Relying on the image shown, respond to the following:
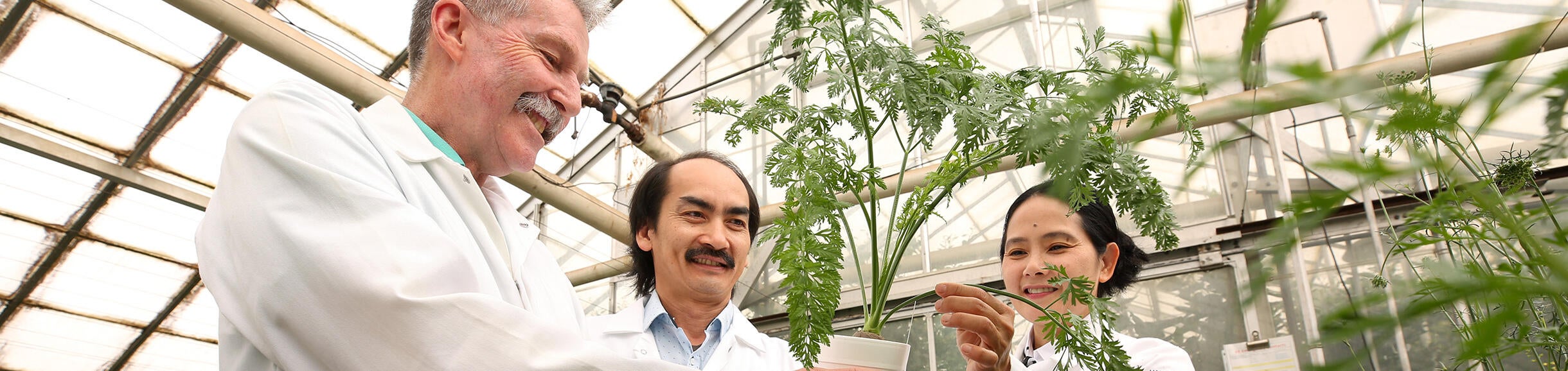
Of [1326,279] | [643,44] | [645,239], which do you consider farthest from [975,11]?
[645,239]

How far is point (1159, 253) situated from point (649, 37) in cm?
450

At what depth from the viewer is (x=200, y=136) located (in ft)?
21.6

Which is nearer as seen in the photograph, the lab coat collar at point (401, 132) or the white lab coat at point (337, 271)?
the white lab coat at point (337, 271)

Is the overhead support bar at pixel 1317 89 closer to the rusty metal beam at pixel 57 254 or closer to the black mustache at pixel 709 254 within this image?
the black mustache at pixel 709 254

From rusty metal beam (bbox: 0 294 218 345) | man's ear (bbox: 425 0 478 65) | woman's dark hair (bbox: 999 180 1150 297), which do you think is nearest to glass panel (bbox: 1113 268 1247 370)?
woman's dark hair (bbox: 999 180 1150 297)

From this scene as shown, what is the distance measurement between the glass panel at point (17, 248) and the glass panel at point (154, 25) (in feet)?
6.34

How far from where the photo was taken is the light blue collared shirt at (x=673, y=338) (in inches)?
82.4

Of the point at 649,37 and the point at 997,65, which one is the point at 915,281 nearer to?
the point at 997,65

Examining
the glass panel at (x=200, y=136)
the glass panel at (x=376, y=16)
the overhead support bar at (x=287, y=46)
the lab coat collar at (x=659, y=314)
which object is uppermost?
the glass panel at (x=376, y=16)

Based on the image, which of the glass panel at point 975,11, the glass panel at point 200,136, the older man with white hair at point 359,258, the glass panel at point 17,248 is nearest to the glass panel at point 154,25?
the glass panel at point 200,136

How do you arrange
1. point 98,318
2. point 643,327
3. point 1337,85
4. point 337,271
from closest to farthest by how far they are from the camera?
point 1337,85
point 337,271
point 643,327
point 98,318

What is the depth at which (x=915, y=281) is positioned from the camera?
262 inches

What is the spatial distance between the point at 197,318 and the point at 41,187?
180 cm

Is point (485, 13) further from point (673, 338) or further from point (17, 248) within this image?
point (17, 248)
